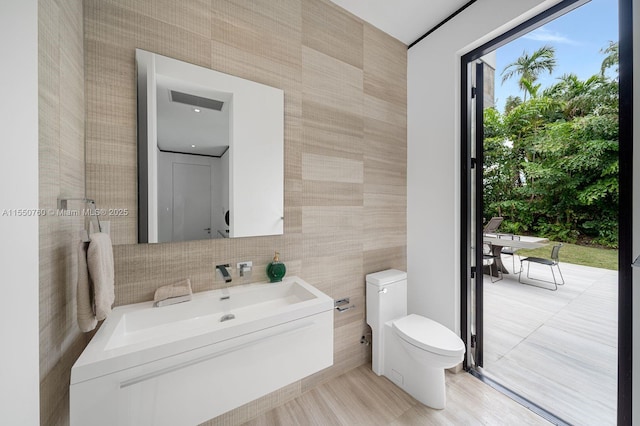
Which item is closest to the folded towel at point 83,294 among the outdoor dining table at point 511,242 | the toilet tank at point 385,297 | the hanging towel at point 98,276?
the hanging towel at point 98,276

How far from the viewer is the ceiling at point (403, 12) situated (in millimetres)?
1725

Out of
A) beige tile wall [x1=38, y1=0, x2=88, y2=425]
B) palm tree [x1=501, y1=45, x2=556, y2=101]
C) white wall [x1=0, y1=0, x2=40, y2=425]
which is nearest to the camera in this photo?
white wall [x1=0, y1=0, x2=40, y2=425]

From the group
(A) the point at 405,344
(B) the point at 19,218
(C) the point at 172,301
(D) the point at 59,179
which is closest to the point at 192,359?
(C) the point at 172,301

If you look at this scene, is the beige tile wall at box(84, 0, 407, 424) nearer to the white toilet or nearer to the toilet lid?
the white toilet

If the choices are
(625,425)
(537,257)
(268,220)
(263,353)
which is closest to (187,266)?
(268,220)

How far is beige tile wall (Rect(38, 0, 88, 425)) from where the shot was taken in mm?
743

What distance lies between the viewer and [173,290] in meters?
1.21

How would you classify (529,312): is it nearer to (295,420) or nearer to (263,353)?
(295,420)

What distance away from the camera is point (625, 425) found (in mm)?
1174

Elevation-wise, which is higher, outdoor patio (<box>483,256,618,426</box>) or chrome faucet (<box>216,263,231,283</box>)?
chrome faucet (<box>216,263,231,283</box>)

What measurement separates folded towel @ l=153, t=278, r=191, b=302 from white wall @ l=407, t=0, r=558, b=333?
178 centimetres

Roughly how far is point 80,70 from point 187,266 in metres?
0.99

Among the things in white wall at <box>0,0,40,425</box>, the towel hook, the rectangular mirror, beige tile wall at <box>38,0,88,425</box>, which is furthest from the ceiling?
the towel hook

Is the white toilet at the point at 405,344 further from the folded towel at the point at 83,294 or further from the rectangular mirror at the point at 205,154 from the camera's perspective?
the folded towel at the point at 83,294
